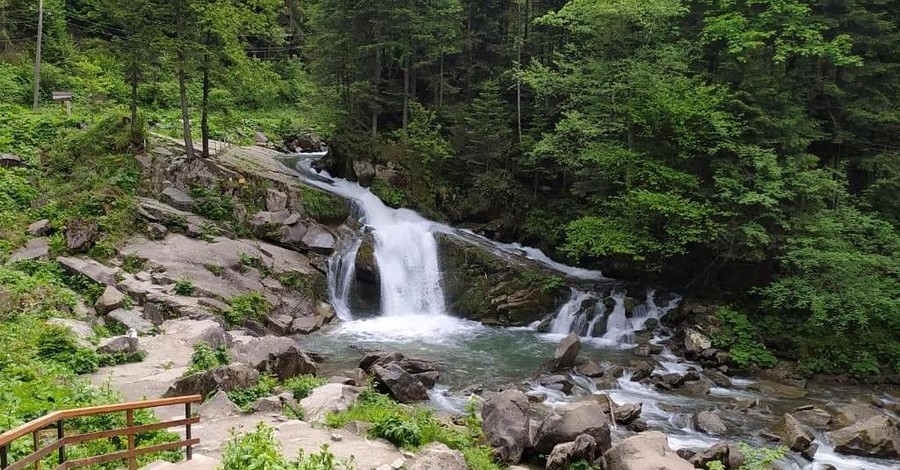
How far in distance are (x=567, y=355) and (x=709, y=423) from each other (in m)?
4.43

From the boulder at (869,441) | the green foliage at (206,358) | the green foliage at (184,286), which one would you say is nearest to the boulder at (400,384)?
the green foliage at (206,358)

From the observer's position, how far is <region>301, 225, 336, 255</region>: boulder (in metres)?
22.6

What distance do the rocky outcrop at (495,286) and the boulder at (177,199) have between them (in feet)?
31.0

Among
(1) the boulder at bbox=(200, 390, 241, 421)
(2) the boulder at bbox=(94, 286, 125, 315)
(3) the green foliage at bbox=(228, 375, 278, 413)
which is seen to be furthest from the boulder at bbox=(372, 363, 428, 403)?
(2) the boulder at bbox=(94, 286, 125, 315)

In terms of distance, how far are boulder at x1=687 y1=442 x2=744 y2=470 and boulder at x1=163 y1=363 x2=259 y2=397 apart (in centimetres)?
871

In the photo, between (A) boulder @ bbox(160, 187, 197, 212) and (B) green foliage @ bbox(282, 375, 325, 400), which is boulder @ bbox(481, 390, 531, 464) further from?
(A) boulder @ bbox(160, 187, 197, 212)

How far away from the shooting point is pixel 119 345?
1313 cm

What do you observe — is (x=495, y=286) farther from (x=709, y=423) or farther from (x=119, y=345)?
(x=119, y=345)

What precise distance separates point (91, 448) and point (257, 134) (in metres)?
34.1

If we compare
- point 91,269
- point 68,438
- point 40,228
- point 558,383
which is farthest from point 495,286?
point 68,438

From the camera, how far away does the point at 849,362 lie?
1742cm

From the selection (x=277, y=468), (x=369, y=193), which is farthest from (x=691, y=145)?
(x=277, y=468)

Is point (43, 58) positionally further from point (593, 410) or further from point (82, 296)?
point (593, 410)

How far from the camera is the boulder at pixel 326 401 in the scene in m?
10.9
